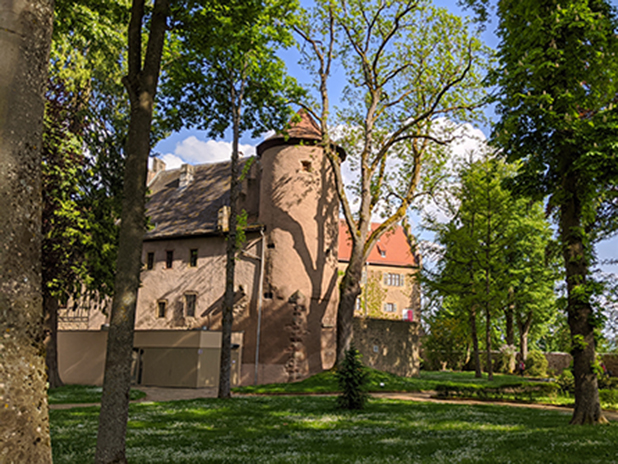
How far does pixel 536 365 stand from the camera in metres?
38.8

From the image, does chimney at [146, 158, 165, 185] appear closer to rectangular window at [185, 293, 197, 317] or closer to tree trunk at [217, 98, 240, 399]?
rectangular window at [185, 293, 197, 317]

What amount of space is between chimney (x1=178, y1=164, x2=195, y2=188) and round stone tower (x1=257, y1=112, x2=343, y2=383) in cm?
888

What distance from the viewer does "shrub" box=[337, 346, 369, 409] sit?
1544 centimetres

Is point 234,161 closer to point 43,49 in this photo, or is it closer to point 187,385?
point 187,385

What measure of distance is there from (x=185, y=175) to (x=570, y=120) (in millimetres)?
31303

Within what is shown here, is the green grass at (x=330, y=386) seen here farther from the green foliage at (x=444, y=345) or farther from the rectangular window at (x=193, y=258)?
the green foliage at (x=444, y=345)

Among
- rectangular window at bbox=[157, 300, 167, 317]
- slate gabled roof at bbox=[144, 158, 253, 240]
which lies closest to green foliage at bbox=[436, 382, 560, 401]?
slate gabled roof at bbox=[144, 158, 253, 240]

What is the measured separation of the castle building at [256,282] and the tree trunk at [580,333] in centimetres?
1884

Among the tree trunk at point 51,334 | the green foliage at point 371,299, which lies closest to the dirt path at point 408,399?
the tree trunk at point 51,334

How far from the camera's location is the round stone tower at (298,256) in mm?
29484

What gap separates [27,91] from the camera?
4.50 meters

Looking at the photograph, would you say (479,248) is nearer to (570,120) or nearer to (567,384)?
(567,384)

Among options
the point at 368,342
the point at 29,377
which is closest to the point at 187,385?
the point at 368,342

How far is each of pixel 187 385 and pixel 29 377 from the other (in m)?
24.9
